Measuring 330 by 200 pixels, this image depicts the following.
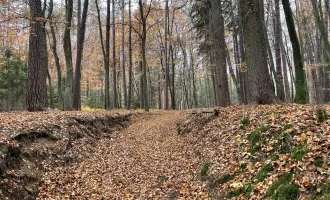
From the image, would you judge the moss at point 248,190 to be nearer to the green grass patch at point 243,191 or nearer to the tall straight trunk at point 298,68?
the green grass patch at point 243,191

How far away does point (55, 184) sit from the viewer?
5.43 m

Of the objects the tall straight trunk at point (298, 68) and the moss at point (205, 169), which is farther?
the tall straight trunk at point (298, 68)

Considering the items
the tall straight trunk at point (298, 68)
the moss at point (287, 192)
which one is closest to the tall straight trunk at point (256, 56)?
the tall straight trunk at point (298, 68)

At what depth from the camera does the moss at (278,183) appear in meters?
3.34

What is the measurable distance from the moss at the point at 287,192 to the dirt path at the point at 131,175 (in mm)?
1751

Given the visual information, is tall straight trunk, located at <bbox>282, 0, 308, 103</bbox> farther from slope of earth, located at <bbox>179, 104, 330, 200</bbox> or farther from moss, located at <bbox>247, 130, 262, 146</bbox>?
moss, located at <bbox>247, 130, 262, 146</bbox>

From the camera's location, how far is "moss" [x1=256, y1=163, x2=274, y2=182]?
3.77m

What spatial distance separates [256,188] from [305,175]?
77 centimetres

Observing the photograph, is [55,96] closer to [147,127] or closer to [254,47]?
[147,127]

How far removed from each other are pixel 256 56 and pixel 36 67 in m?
8.63

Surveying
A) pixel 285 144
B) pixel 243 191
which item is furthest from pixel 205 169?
pixel 285 144

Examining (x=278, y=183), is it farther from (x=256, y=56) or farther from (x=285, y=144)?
(x=256, y=56)

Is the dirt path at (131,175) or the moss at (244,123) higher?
the moss at (244,123)

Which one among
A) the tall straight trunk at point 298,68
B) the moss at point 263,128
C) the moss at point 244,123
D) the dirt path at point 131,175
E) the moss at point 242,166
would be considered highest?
the tall straight trunk at point 298,68
